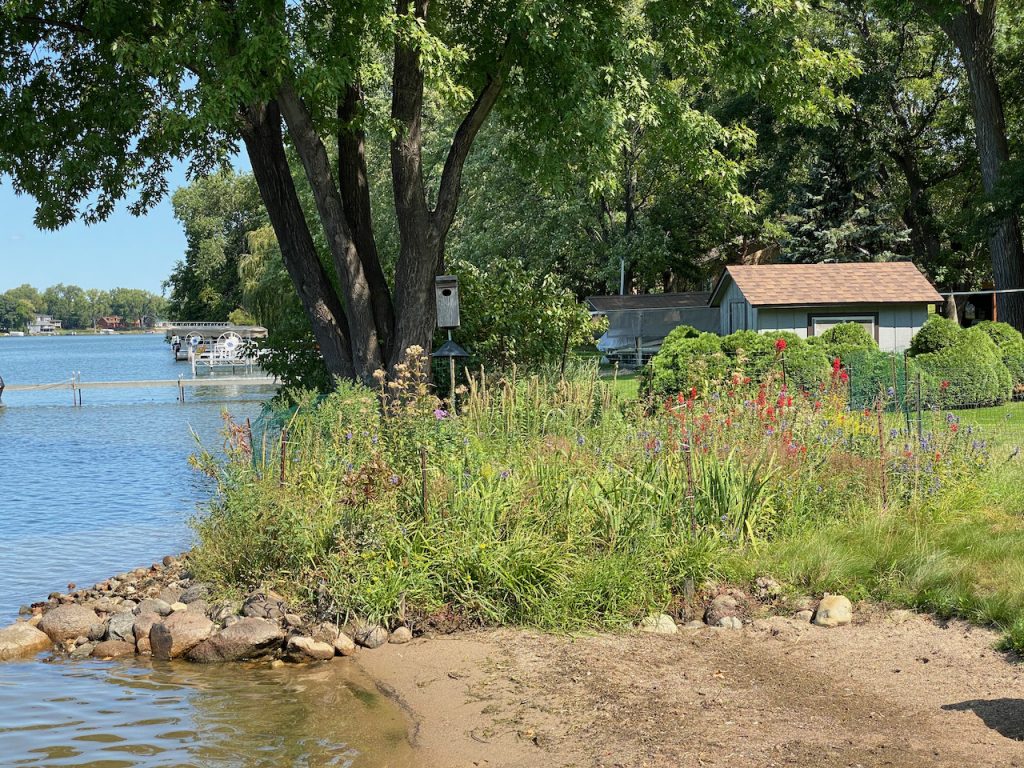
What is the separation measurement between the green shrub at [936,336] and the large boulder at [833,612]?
48.1 feet

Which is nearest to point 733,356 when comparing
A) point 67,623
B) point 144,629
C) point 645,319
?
point 144,629

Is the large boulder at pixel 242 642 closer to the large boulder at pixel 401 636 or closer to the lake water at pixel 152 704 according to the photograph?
the lake water at pixel 152 704

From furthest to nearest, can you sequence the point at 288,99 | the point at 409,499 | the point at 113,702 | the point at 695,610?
the point at 288,99 → the point at 409,499 → the point at 695,610 → the point at 113,702

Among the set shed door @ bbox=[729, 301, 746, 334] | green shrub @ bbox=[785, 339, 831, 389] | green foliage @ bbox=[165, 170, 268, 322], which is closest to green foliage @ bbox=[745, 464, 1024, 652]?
green shrub @ bbox=[785, 339, 831, 389]

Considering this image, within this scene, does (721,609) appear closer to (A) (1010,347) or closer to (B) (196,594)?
(B) (196,594)

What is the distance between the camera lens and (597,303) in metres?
45.0

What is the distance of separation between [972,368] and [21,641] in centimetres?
1744

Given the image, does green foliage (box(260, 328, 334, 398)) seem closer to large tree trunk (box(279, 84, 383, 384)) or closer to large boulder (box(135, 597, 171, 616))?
large tree trunk (box(279, 84, 383, 384))

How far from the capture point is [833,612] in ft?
26.2

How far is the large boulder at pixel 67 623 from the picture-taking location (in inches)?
366

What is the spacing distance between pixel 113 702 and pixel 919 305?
25821 mm

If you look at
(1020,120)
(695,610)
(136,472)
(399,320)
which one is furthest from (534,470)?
(1020,120)

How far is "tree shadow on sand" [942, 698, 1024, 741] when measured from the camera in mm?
5853

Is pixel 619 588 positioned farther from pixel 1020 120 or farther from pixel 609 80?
pixel 1020 120
